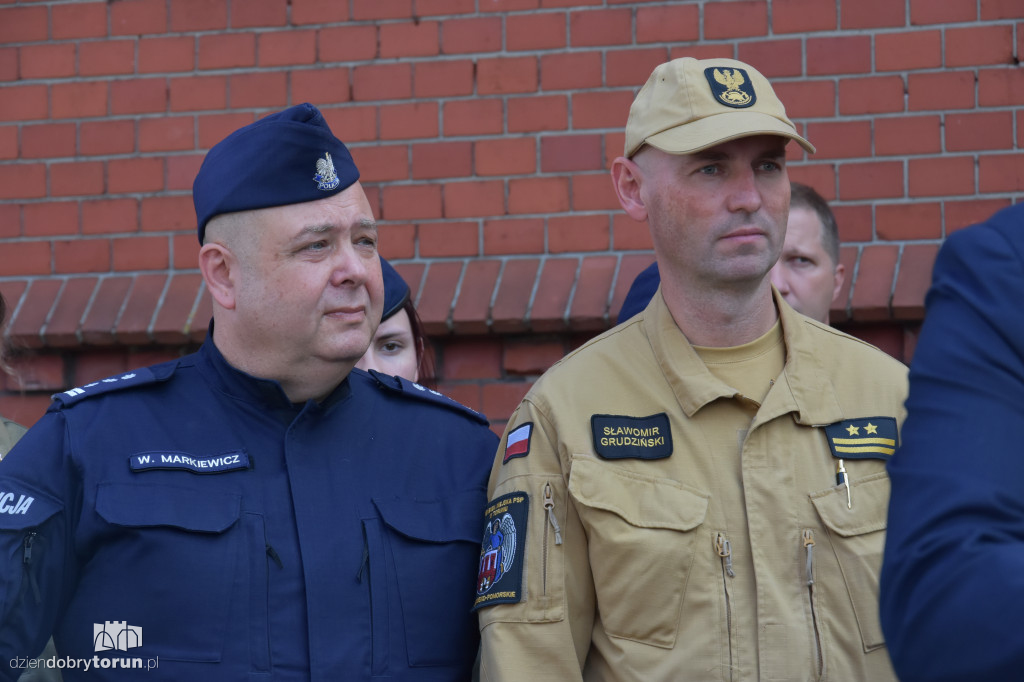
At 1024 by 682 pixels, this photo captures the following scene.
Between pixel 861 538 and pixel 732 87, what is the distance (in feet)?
3.08

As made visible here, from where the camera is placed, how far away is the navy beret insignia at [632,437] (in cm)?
208

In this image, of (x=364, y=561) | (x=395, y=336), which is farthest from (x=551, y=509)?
(x=395, y=336)

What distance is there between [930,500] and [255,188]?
5.42 ft

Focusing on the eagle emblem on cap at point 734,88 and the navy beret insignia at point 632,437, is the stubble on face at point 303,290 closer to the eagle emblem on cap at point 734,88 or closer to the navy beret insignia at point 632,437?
the navy beret insignia at point 632,437

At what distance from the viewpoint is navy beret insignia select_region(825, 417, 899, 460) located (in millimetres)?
2062

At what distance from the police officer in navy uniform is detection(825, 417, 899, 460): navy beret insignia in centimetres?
72

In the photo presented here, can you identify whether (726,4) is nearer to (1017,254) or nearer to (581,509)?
(581,509)

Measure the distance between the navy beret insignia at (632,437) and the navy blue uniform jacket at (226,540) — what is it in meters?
0.36

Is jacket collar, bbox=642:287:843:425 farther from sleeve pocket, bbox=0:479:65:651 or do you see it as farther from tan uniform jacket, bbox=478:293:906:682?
sleeve pocket, bbox=0:479:65:651

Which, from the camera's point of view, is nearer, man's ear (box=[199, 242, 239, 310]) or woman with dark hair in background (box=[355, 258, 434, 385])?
man's ear (box=[199, 242, 239, 310])

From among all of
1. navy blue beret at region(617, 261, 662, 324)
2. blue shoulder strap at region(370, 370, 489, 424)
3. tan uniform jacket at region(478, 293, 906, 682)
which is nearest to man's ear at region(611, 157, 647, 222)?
tan uniform jacket at region(478, 293, 906, 682)

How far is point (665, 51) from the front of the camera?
3.47 meters

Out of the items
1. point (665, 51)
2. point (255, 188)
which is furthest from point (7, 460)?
point (665, 51)

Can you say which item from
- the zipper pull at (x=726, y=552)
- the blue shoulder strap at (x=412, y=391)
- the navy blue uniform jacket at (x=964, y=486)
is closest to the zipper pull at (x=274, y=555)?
the blue shoulder strap at (x=412, y=391)
